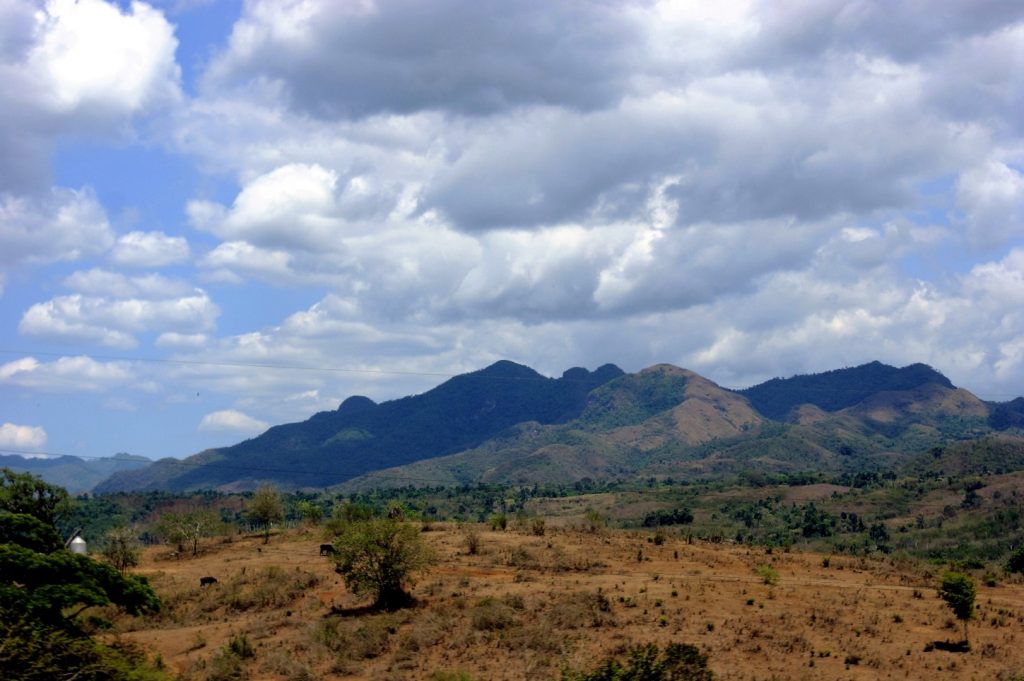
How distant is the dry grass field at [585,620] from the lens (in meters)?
42.0

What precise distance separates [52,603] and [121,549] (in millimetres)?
35891

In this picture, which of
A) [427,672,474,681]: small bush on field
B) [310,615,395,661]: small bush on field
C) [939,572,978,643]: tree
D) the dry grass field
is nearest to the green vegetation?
[427,672,474,681]: small bush on field

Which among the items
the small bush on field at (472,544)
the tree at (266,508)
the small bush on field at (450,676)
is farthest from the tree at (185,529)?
the small bush on field at (450,676)

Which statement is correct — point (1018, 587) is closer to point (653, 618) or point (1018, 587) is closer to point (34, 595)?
point (653, 618)

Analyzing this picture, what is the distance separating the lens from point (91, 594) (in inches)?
1670

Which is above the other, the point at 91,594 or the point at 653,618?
the point at 91,594

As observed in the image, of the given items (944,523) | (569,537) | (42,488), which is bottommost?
(944,523)

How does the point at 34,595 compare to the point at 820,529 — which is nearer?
→ the point at 34,595

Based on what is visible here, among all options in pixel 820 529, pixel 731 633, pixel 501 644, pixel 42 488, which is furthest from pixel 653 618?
pixel 820 529

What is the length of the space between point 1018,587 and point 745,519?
106486 mm

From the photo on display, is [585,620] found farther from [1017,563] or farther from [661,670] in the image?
[1017,563]

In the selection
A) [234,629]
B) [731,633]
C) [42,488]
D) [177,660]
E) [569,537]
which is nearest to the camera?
[731,633]

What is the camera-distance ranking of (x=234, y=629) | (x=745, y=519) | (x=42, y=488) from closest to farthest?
(x=234, y=629)
(x=42, y=488)
(x=745, y=519)

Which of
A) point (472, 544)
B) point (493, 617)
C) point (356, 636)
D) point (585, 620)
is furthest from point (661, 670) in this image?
point (472, 544)
